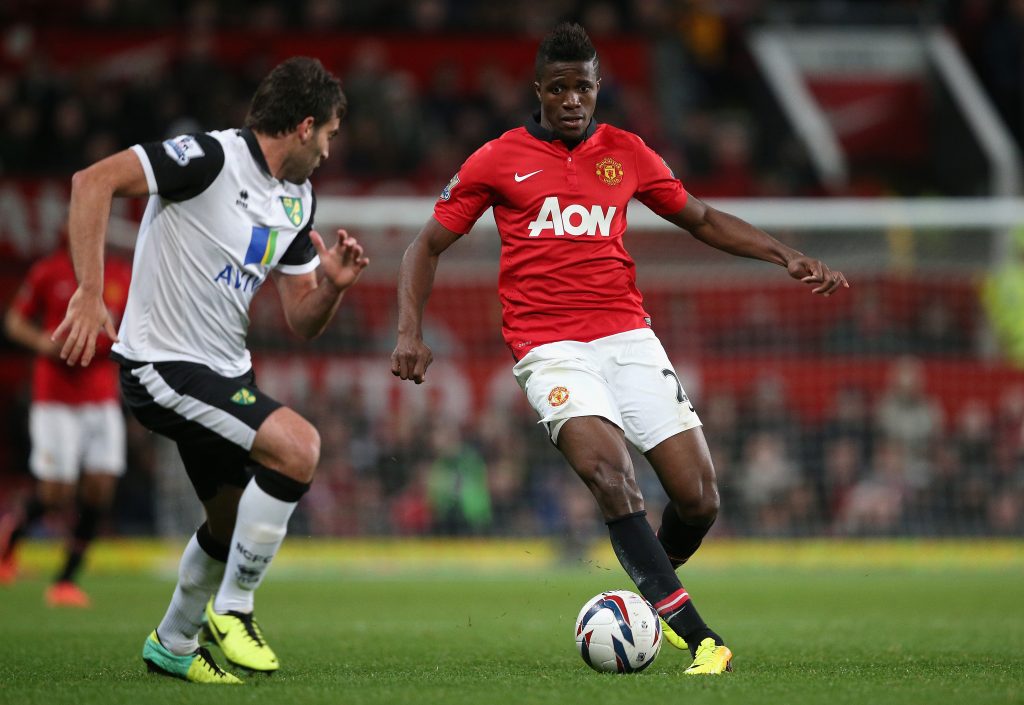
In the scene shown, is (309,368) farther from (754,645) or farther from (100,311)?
(100,311)

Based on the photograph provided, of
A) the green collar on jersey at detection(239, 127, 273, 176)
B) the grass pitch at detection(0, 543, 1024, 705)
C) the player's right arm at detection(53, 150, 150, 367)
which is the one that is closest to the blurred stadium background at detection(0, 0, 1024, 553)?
the grass pitch at detection(0, 543, 1024, 705)

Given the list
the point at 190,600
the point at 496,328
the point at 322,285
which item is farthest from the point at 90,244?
the point at 496,328

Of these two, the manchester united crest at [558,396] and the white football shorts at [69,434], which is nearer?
the manchester united crest at [558,396]

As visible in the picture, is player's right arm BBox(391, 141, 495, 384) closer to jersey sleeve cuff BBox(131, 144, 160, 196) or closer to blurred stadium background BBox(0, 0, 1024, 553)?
jersey sleeve cuff BBox(131, 144, 160, 196)

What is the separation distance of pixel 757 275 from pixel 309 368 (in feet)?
16.0

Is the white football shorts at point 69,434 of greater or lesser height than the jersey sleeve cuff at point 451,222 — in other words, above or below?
below

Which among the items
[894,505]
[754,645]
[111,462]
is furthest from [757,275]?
[754,645]

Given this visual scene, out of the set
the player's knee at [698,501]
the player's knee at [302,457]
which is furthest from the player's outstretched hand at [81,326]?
the player's knee at [698,501]

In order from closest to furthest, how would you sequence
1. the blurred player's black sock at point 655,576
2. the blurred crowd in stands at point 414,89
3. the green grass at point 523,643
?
the green grass at point 523,643 → the blurred player's black sock at point 655,576 → the blurred crowd in stands at point 414,89

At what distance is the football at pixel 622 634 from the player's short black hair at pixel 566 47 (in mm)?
2157

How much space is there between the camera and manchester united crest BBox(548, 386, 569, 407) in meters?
5.75

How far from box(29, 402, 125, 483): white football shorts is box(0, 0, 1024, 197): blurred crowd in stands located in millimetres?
5541

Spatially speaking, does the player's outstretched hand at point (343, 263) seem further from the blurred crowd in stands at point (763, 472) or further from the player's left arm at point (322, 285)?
the blurred crowd in stands at point (763, 472)

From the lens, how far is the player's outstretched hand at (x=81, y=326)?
5098 mm
